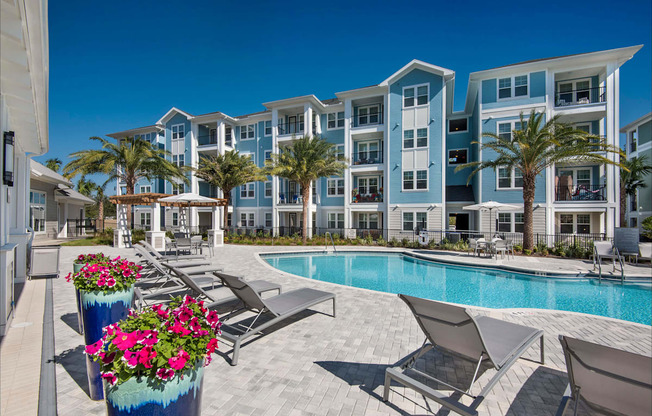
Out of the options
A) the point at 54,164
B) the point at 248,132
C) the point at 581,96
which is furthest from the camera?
the point at 54,164

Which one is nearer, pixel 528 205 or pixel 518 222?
pixel 528 205

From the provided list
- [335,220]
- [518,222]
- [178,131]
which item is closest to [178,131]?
[178,131]

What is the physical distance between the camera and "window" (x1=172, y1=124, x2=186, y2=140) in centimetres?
3062

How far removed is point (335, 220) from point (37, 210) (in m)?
19.9

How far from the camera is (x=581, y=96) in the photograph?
20.0 metres

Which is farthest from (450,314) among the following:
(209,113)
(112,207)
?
(112,207)

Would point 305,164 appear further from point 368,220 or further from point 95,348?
point 95,348

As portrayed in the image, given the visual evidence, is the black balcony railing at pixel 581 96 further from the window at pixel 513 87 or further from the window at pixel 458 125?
the window at pixel 458 125

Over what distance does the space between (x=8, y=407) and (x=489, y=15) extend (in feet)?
62.5

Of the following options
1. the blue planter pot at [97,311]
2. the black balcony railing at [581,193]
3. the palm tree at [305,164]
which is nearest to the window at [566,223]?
the black balcony railing at [581,193]

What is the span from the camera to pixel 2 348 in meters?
4.14

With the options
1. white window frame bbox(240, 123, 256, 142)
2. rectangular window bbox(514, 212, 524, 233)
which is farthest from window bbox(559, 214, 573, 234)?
white window frame bbox(240, 123, 256, 142)

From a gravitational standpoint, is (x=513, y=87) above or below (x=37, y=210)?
above

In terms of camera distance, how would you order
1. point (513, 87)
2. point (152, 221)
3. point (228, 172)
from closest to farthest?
point (152, 221), point (513, 87), point (228, 172)
